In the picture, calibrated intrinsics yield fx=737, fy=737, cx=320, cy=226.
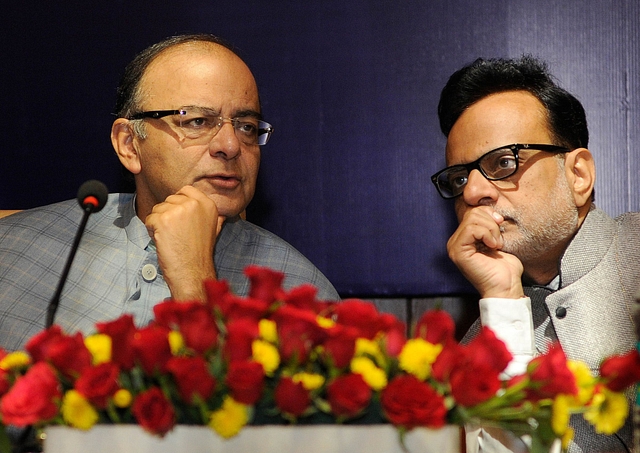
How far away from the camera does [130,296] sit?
169 cm

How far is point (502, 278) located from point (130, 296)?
2.77 ft

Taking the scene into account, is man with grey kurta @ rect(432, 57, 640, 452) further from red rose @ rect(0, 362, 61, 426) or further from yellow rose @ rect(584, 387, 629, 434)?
red rose @ rect(0, 362, 61, 426)

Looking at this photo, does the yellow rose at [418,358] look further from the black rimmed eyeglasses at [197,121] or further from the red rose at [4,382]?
the black rimmed eyeglasses at [197,121]

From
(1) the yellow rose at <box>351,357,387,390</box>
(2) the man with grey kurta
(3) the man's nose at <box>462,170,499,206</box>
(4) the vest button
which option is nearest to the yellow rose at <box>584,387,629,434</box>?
(1) the yellow rose at <box>351,357,387,390</box>

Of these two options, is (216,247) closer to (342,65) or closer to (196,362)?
(342,65)

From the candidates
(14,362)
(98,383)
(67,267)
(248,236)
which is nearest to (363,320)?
(98,383)

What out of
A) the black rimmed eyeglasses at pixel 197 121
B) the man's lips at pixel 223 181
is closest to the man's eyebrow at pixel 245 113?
the black rimmed eyeglasses at pixel 197 121

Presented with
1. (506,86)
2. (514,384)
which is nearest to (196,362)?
(514,384)

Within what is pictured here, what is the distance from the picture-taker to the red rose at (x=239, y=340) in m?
0.72

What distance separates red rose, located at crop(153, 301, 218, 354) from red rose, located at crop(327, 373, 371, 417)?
13 centimetres

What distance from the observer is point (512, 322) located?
1.50m

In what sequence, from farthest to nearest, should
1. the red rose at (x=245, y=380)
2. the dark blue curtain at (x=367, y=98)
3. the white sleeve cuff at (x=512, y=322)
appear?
the dark blue curtain at (x=367, y=98), the white sleeve cuff at (x=512, y=322), the red rose at (x=245, y=380)

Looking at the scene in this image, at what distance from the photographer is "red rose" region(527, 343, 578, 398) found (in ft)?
2.42

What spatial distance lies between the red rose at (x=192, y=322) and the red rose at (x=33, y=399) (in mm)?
122
